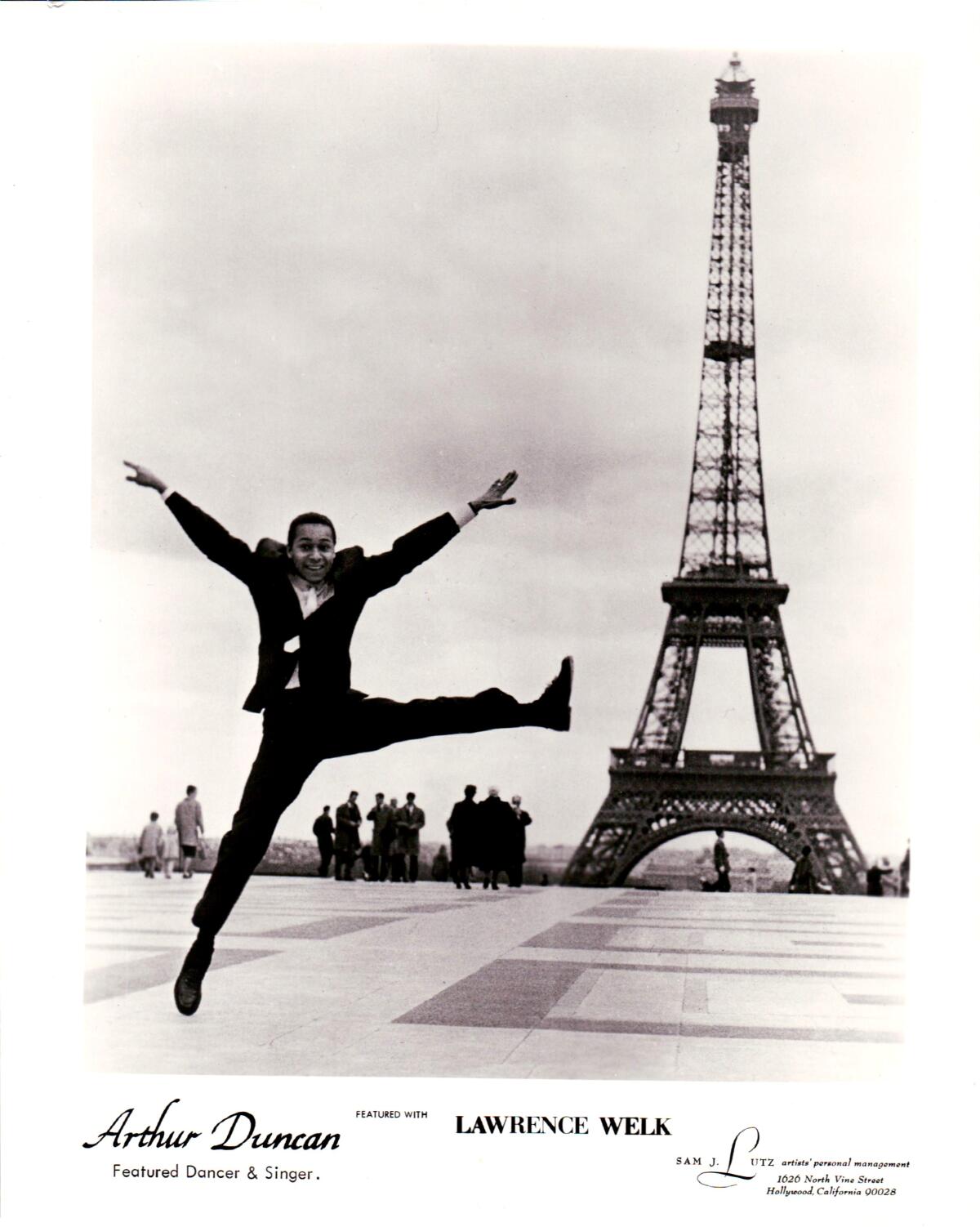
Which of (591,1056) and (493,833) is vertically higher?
(591,1056)

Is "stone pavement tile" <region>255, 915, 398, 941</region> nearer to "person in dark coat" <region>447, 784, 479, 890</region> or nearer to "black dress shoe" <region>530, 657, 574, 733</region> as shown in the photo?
"person in dark coat" <region>447, 784, 479, 890</region>

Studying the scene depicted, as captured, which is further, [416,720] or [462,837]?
[462,837]

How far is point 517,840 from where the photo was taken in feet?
50.8

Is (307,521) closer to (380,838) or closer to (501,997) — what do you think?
(501,997)

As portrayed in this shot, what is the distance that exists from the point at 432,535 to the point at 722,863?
15.5m

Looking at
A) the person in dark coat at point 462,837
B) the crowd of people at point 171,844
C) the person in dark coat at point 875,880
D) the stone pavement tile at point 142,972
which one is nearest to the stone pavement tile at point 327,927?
the stone pavement tile at point 142,972

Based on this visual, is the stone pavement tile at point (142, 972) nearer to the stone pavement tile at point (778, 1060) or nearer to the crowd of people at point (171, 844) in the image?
the stone pavement tile at point (778, 1060)

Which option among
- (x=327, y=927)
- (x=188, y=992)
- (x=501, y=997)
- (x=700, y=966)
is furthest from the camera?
(x=327, y=927)

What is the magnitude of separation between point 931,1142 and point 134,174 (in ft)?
21.8

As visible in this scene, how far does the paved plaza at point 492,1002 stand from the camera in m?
6.05

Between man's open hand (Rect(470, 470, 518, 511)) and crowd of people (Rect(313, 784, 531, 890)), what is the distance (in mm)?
7026

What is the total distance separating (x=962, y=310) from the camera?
24.2ft

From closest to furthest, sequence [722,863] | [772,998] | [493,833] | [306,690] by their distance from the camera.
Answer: [306,690]
[772,998]
[493,833]
[722,863]

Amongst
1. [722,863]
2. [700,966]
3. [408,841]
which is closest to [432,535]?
[700,966]
